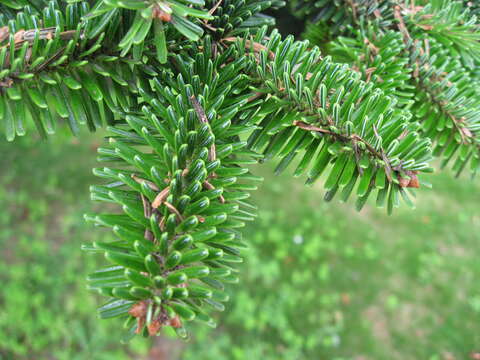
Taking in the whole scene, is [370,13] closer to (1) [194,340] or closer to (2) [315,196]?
(1) [194,340]

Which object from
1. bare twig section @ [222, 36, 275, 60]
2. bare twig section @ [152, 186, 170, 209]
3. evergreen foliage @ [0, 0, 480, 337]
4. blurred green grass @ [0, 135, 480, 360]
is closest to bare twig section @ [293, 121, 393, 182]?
evergreen foliage @ [0, 0, 480, 337]

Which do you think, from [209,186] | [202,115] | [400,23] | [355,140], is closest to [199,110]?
[202,115]

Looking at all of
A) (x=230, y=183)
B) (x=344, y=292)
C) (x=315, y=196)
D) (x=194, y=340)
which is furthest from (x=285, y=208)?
(x=230, y=183)

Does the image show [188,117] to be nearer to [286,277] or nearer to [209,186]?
[209,186]

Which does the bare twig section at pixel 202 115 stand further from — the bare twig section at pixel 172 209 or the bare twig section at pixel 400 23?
the bare twig section at pixel 400 23

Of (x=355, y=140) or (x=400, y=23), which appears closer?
(x=355, y=140)

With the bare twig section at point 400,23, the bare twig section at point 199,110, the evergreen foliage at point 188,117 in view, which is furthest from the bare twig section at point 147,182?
the bare twig section at point 400,23
